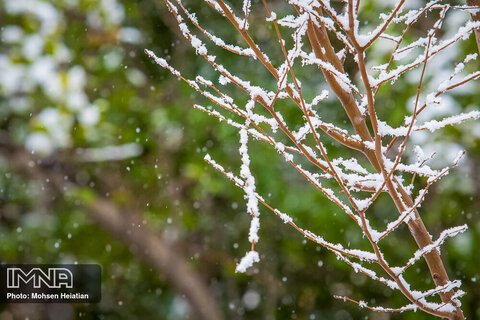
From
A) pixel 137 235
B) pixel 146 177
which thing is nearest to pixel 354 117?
pixel 146 177

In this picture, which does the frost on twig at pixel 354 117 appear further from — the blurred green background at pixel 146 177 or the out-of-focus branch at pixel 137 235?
the out-of-focus branch at pixel 137 235

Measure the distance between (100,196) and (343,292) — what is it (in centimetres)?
219

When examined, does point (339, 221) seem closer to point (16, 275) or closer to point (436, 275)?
point (436, 275)

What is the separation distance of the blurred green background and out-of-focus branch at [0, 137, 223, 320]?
15mm

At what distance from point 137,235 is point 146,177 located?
1.53 ft

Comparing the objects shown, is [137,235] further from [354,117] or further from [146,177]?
[354,117]

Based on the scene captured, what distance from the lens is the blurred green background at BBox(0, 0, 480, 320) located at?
2920 mm

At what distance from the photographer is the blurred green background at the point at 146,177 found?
2920 millimetres

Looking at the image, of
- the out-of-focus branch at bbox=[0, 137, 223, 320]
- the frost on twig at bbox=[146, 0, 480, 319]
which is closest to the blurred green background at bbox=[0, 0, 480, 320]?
the out-of-focus branch at bbox=[0, 137, 223, 320]

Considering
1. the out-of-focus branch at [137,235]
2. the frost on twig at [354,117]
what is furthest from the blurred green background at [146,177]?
the frost on twig at [354,117]

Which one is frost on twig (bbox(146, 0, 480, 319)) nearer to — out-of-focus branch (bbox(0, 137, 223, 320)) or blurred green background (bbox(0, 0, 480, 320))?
blurred green background (bbox(0, 0, 480, 320))

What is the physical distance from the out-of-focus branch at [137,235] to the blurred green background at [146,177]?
0.01 metres

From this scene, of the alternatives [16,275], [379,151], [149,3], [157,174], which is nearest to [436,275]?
[379,151]

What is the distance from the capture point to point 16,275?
11.0ft
